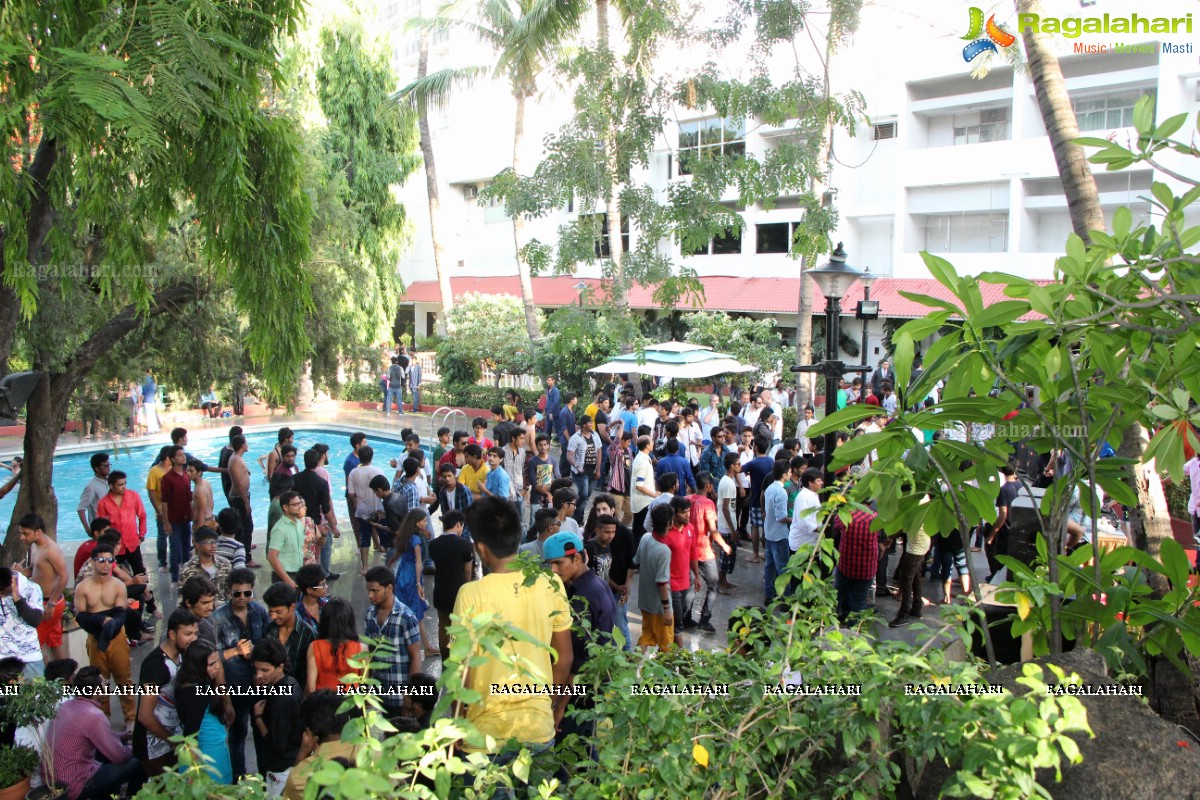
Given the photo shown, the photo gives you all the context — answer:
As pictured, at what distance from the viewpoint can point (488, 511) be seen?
446 cm

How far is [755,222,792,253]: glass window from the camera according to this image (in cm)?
3006

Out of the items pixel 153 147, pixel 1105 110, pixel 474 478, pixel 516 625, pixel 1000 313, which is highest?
pixel 1105 110

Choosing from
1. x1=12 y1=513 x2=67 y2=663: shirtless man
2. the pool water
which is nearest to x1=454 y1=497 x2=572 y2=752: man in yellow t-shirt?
x1=12 y1=513 x2=67 y2=663: shirtless man

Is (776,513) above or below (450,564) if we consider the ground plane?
below

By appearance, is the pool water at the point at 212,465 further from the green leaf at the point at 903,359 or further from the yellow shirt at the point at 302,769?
the green leaf at the point at 903,359

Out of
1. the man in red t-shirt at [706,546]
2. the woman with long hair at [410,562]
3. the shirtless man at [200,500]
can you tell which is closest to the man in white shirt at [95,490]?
the shirtless man at [200,500]

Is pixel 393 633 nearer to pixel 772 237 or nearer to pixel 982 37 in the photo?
pixel 982 37

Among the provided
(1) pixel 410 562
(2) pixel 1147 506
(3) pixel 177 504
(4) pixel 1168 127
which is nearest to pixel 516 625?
(4) pixel 1168 127

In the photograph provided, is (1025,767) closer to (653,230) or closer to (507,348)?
(653,230)

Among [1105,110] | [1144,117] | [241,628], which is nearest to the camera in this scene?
[1144,117]

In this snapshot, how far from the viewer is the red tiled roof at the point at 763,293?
24553 mm

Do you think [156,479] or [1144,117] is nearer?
[1144,117]

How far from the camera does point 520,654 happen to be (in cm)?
351

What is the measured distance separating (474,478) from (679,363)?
8031 mm
